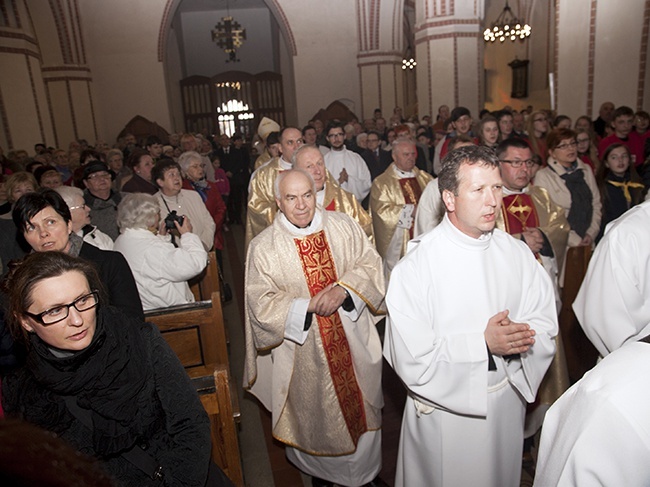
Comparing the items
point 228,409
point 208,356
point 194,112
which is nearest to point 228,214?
point 208,356

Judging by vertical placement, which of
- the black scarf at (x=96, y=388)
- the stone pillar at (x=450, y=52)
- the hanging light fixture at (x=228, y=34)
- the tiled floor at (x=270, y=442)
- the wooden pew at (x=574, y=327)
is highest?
the hanging light fixture at (x=228, y=34)

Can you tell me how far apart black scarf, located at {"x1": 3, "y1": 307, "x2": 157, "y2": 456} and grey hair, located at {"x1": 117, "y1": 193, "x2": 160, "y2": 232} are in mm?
1648

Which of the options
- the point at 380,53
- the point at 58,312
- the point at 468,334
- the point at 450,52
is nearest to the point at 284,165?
the point at 468,334

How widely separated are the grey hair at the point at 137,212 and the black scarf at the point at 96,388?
1.65 metres

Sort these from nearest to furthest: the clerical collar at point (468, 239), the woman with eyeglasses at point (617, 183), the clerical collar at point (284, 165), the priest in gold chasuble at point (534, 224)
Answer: the clerical collar at point (468, 239), the priest in gold chasuble at point (534, 224), the woman with eyeglasses at point (617, 183), the clerical collar at point (284, 165)

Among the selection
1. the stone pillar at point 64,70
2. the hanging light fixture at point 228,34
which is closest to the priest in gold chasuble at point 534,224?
the stone pillar at point 64,70

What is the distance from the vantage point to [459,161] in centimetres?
225

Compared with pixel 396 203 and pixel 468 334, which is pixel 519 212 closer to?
pixel 396 203

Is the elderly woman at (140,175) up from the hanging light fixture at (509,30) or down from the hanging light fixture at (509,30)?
down

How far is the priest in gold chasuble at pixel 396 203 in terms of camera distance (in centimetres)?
494

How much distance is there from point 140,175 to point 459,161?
14.4 ft

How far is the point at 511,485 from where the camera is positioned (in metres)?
2.52

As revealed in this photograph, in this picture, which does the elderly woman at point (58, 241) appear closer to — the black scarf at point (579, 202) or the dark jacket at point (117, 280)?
the dark jacket at point (117, 280)

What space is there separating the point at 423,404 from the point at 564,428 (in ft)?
4.02
